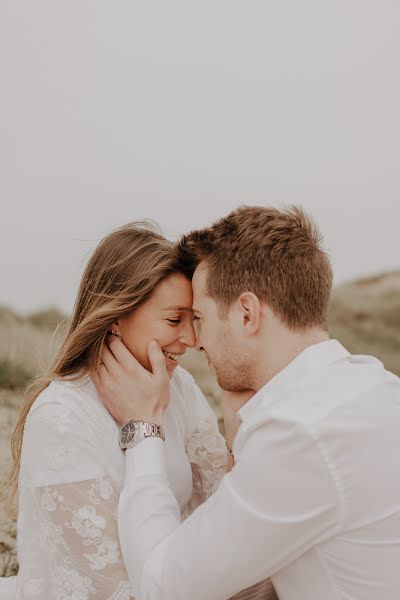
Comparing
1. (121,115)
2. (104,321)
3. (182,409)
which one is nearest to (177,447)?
(182,409)

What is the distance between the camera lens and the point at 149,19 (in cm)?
529

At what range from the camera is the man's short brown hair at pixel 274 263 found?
1639 mm

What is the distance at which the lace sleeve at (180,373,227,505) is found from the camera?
7.55ft

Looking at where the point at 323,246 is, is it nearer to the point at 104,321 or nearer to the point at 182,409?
the point at 104,321

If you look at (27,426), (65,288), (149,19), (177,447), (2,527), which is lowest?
(2,527)

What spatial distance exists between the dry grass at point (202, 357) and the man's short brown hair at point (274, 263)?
6.77 ft

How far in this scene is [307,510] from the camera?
130 cm

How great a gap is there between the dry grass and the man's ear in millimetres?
2133

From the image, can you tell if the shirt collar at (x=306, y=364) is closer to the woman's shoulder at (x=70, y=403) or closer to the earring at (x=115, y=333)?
the woman's shoulder at (x=70, y=403)

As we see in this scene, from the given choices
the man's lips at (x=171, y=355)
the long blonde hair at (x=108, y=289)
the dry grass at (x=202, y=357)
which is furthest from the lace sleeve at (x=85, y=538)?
the dry grass at (x=202, y=357)

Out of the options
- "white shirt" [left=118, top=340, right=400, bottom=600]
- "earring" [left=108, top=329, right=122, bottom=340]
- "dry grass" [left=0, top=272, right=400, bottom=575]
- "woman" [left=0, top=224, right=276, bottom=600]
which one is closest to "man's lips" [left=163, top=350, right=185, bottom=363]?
"woman" [left=0, top=224, right=276, bottom=600]

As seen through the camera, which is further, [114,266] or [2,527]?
[2,527]

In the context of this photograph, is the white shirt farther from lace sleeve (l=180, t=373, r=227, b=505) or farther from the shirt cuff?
lace sleeve (l=180, t=373, r=227, b=505)

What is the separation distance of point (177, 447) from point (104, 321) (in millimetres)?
505
